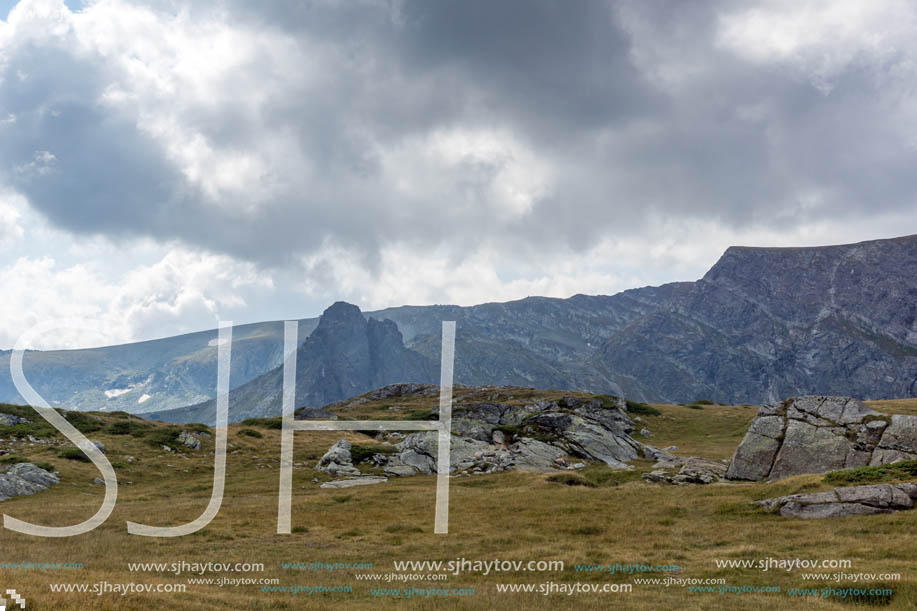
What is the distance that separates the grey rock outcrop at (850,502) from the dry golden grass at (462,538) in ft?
3.32

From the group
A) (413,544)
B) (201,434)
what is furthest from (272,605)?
(201,434)

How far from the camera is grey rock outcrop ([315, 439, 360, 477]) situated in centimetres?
5047

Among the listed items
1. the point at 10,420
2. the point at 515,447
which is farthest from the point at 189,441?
the point at 515,447

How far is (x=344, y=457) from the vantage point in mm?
53781

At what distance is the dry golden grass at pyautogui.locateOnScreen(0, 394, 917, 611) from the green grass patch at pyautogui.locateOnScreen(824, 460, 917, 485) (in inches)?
46.4

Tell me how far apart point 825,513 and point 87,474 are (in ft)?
174

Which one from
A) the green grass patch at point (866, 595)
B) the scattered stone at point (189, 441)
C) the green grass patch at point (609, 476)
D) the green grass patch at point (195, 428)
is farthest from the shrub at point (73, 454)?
the green grass patch at point (866, 595)

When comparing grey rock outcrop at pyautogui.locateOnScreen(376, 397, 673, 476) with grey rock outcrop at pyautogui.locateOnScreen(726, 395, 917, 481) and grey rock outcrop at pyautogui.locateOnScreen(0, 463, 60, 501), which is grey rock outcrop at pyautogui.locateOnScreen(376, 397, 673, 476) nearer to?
grey rock outcrop at pyautogui.locateOnScreen(726, 395, 917, 481)

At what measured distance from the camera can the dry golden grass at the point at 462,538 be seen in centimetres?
1648

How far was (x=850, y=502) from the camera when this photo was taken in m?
24.5

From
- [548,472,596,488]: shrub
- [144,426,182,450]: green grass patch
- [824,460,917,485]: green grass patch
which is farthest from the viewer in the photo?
[144,426,182,450]: green grass patch

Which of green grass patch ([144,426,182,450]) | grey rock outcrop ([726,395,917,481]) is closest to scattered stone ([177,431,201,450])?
green grass patch ([144,426,182,450])

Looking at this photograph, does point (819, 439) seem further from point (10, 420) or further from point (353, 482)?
point (10, 420)

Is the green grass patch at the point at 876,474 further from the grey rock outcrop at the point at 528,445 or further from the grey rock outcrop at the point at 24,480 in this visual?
the grey rock outcrop at the point at 24,480
